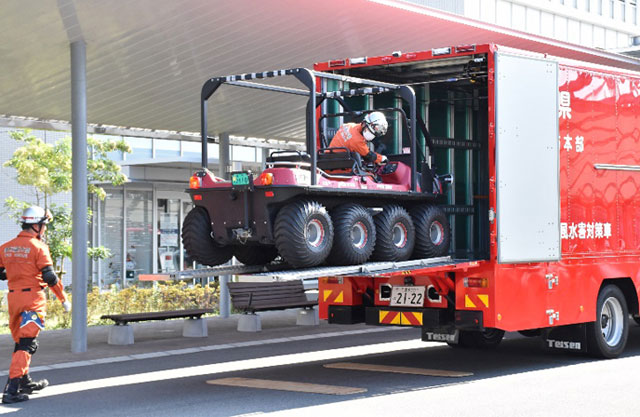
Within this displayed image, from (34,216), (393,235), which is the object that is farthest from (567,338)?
(34,216)

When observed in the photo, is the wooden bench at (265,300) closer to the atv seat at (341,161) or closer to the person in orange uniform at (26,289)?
the atv seat at (341,161)

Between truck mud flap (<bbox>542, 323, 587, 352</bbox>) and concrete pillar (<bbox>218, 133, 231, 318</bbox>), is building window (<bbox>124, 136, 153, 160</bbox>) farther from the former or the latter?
truck mud flap (<bbox>542, 323, 587, 352</bbox>)

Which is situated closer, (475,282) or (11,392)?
(11,392)

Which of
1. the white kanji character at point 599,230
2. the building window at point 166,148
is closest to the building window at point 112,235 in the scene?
the building window at point 166,148

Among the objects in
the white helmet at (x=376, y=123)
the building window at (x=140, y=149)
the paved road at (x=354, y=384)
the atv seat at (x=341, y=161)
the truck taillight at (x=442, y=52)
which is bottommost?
the paved road at (x=354, y=384)

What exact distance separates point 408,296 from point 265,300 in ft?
19.8

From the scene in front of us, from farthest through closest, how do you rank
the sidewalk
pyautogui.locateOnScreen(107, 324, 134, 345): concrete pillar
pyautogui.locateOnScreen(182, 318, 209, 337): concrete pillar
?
pyautogui.locateOnScreen(182, 318, 209, 337): concrete pillar → pyautogui.locateOnScreen(107, 324, 134, 345): concrete pillar → the sidewalk

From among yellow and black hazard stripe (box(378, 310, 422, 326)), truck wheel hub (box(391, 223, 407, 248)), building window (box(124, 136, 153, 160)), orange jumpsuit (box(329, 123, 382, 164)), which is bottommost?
yellow and black hazard stripe (box(378, 310, 422, 326))

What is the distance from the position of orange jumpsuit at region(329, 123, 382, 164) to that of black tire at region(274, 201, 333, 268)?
1.64 metres

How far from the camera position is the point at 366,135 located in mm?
11594

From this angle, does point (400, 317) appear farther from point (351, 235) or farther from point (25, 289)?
point (25, 289)

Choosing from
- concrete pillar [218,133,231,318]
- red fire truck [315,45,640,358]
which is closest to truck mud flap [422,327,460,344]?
red fire truck [315,45,640,358]

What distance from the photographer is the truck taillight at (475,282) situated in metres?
11.0

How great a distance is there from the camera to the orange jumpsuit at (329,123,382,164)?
38.1ft
